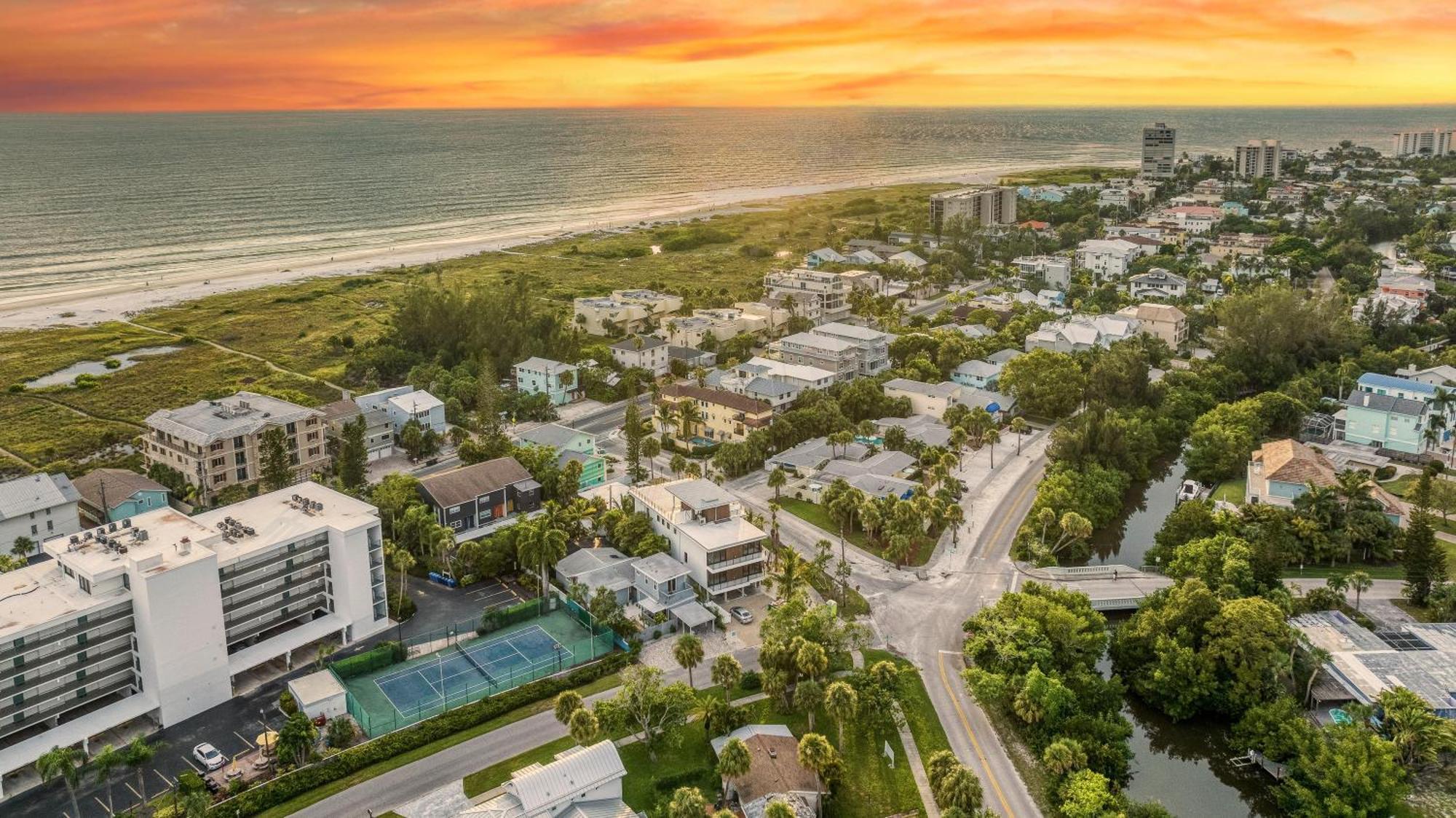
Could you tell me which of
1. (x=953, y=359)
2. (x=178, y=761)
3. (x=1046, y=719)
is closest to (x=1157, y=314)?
(x=953, y=359)

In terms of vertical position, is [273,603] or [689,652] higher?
[273,603]

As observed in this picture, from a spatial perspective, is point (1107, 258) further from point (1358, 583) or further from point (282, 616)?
point (282, 616)

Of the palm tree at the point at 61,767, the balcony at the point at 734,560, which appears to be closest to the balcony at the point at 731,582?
the balcony at the point at 734,560

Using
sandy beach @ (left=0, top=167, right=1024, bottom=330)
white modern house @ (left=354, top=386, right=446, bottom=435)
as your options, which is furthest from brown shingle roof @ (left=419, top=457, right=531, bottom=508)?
sandy beach @ (left=0, top=167, right=1024, bottom=330)

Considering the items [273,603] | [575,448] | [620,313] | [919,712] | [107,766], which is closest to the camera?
[107,766]

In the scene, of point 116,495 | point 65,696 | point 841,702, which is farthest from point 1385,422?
point 116,495

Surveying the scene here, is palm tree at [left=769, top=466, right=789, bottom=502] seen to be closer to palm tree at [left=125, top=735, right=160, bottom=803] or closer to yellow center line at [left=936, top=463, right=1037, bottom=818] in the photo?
yellow center line at [left=936, top=463, right=1037, bottom=818]

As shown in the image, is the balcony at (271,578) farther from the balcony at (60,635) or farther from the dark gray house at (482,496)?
the dark gray house at (482,496)

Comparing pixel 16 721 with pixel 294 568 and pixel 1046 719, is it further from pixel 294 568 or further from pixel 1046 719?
pixel 1046 719
